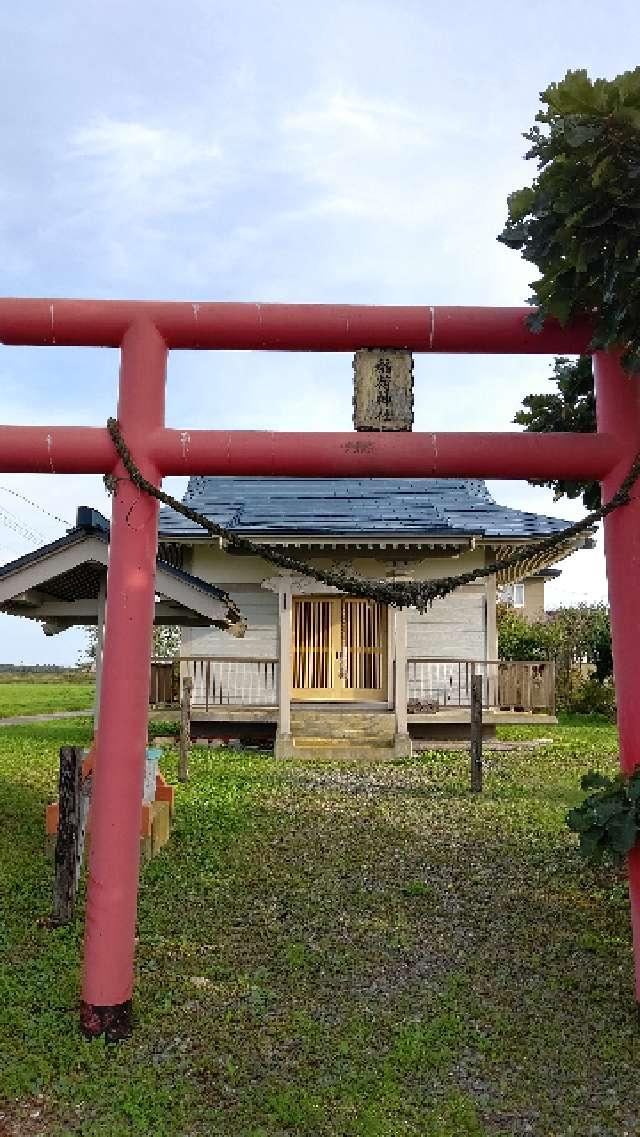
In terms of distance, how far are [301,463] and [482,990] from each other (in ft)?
11.7

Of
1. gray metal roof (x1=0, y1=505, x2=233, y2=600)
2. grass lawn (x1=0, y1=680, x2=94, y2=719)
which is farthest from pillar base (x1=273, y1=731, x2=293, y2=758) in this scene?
grass lawn (x1=0, y1=680, x2=94, y2=719)

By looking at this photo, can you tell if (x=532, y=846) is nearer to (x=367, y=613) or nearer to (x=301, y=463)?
(x=301, y=463)

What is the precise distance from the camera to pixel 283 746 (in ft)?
50.0

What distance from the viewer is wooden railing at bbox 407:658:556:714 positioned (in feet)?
54.0

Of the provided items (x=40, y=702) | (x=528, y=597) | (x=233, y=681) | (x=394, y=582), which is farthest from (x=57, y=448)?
(x=528, y=597)

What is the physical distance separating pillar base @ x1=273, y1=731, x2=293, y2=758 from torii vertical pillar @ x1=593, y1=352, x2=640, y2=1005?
412 inches

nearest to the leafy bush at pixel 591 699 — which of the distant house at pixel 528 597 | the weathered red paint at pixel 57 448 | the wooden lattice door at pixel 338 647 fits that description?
the wooden lattice door at pixel 338 647

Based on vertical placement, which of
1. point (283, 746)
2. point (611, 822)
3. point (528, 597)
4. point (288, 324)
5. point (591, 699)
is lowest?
point (283, 746)

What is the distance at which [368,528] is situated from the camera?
16.4m

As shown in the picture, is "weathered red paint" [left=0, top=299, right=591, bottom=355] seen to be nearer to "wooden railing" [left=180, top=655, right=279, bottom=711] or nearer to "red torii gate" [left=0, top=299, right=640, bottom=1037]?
"red torii gate" [left=0, top=299, right=640, bottom=1037]

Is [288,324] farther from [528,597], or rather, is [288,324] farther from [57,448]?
[528,597]

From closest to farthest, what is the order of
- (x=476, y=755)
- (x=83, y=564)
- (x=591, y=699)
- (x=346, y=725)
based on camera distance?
(x=83, y=564) → (x=476, y=755) → (x=346, y=725) → (x=591, y=699)

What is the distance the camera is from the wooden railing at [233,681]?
16859 mm

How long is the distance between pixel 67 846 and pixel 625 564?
4.63 metres
